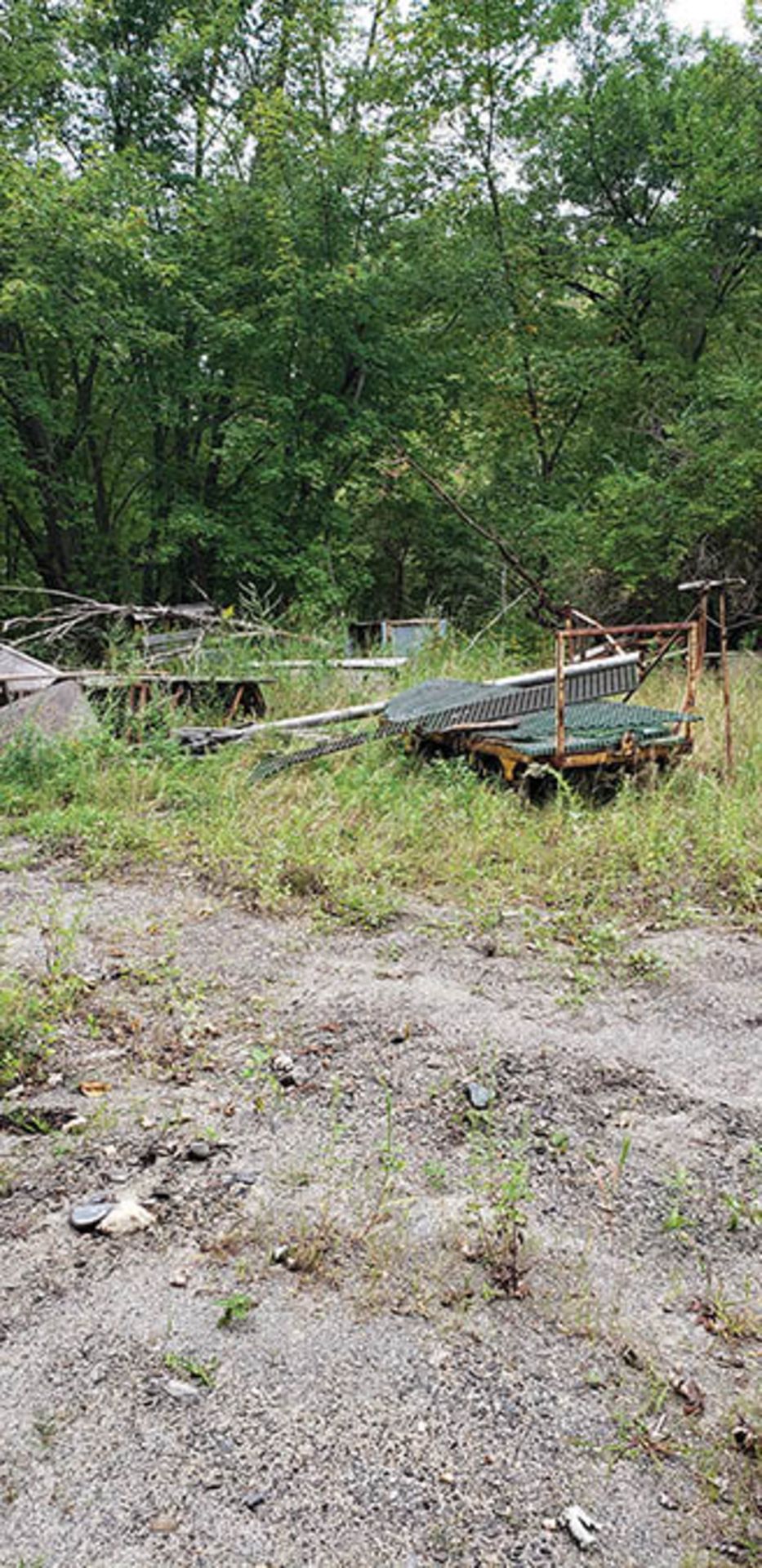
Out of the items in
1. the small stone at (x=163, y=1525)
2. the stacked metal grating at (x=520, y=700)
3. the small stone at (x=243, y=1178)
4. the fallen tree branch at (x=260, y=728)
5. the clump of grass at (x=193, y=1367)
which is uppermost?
the stacked metal grating at (x=520, y=700)

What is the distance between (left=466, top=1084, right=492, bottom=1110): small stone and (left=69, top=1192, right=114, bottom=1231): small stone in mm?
973

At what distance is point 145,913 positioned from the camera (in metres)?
3.91

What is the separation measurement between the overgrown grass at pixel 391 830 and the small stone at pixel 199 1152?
1.66 m

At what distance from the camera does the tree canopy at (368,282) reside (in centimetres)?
1123

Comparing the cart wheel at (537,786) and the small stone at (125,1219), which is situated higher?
the cart wheel at (537,786)

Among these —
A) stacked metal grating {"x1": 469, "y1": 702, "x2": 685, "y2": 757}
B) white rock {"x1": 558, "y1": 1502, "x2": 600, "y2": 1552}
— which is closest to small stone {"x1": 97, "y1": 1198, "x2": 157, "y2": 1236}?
white rock {"x1": 558, "y1": 1502, "x2": 600, "y2": 1552}

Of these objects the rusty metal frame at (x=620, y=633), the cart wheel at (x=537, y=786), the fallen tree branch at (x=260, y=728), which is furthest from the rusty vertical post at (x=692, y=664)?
the fallen tree branch at (x=260, y=728)

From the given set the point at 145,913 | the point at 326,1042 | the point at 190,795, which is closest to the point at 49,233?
the point at 190,795

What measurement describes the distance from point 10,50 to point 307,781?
11461 mm

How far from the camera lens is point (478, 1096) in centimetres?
247

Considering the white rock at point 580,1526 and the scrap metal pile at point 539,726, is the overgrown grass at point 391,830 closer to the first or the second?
the scrap metal pile at point 539,726

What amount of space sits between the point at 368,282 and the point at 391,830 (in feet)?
31.0

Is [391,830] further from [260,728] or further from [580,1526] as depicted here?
[580,1526]

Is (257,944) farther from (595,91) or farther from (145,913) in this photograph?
(595,91)
